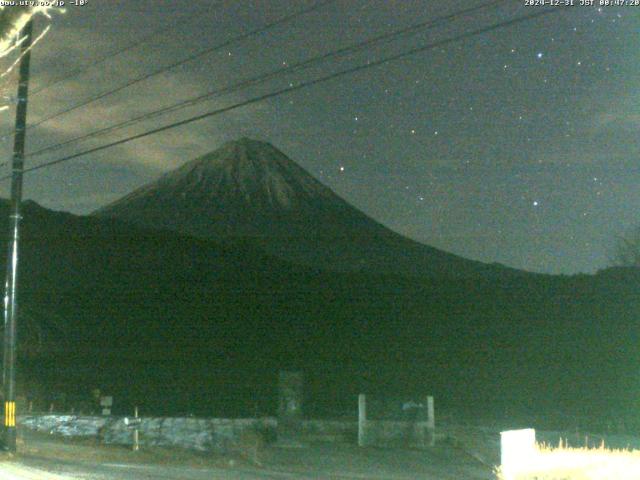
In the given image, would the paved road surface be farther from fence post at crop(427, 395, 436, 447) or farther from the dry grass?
the dry grass

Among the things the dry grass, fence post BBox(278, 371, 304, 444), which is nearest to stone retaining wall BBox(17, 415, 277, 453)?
fence post BBox(278, 371, 304, 444)

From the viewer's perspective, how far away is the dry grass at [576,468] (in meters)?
12.9

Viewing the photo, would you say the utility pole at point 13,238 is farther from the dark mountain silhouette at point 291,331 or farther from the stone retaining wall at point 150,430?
the dark mountain silhouette at point 291,331

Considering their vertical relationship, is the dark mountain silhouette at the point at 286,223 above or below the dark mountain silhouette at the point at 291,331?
above

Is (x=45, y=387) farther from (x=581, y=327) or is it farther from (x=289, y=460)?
(x=581, y=327)

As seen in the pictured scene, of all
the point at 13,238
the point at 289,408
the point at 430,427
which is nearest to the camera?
the point at 13,238

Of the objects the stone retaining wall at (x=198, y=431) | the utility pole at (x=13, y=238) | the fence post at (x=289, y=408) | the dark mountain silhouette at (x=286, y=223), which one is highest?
the dark mountain silhouette at (x=286, y=223)

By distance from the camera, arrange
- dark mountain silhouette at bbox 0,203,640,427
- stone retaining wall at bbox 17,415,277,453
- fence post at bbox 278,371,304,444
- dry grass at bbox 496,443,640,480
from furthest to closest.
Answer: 1. dark mountain silhouette at bbox 0,203,640,427
2. stone retaining wall at bbox 17,415,277,453
3. fence post at bbox 278,371,304,444
4. dry grass at bbox 496,443,640,480

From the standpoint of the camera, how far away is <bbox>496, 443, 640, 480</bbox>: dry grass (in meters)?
12.9

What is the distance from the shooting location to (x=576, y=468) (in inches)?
538

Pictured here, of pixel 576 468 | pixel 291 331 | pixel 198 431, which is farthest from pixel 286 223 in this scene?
pixel 576 468

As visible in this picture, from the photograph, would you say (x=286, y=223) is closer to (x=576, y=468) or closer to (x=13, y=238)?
(x=13, y=238)

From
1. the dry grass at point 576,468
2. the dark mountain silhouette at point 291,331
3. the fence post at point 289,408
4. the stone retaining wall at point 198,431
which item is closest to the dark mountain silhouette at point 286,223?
the dark mountain silhouette at point 291,331

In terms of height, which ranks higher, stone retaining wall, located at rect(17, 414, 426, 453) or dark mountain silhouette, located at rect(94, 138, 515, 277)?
dark mountain silhouette, located at rect(94, 138, 515, 277)
